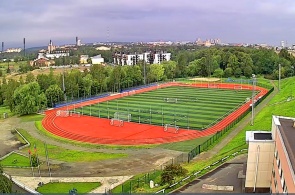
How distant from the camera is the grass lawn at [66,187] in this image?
2484 centimetres

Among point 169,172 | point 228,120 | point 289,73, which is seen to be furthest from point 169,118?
point 289,73

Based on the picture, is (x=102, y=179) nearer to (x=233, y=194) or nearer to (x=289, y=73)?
(x=233, y=194)

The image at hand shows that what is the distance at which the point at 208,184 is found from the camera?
69.9ft

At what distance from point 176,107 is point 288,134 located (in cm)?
3615

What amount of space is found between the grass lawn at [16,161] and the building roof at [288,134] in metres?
22.3

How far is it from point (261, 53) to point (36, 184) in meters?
83.2

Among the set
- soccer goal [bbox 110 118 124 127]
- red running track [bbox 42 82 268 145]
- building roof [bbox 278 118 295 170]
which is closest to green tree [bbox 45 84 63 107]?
red running track [bbox 42 82 268 145]

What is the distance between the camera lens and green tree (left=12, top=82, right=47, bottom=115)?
5497 centimetres

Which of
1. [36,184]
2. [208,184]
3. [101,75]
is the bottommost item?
[36,184]

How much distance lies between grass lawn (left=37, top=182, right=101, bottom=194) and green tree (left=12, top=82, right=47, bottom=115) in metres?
31.2

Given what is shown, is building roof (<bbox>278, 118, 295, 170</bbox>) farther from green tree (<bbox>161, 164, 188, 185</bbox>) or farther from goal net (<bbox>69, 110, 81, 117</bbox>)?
goal net (<bbox>69, 110, 81, 117</bbox>)

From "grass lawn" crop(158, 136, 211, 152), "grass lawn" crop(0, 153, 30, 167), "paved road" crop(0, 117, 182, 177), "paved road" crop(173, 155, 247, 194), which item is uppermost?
"paved road" crop(173, 155, 247, 194)

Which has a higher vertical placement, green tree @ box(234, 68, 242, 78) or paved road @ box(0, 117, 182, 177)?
green tree @ box(234, 68, 242, 78)

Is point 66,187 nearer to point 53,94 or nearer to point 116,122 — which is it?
point 116,122
